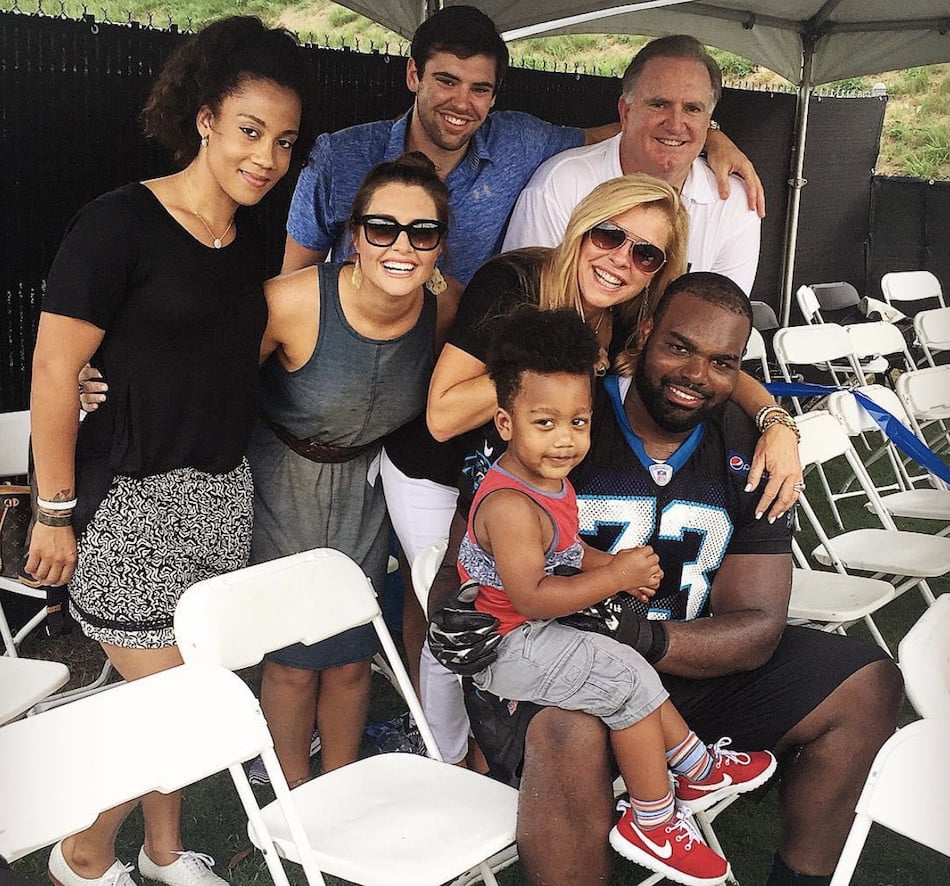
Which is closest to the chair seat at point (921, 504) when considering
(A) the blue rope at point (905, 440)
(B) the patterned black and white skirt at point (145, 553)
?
(A) the blue rope at point (905, 440)

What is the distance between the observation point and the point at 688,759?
5.55 ft

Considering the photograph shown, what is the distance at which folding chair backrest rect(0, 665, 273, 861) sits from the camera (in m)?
1.31

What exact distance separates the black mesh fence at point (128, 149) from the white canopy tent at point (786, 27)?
0.21 metres

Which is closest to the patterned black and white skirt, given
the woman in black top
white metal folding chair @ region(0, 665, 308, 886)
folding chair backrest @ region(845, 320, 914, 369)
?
the woman in black top

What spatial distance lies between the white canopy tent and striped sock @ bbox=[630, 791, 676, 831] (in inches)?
104

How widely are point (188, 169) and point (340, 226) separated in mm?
582

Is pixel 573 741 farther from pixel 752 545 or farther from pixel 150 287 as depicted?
pixel 150 287

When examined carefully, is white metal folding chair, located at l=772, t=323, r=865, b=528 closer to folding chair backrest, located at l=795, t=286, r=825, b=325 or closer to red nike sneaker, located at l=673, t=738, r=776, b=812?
folding chair backrest, located at l=795, t=286, r=825, b=325

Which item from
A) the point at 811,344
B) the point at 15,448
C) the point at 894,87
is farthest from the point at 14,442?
the point at 894,87

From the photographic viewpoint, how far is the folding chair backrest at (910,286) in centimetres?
402

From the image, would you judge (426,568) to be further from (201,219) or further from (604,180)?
(604,180)

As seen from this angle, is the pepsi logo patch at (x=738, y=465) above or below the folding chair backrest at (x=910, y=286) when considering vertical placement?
below

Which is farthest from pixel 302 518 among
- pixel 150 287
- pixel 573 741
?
pixel 573 741

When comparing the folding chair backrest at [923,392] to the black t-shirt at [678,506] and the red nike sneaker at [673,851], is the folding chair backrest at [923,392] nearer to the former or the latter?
the black t-shirt at [678,506]
